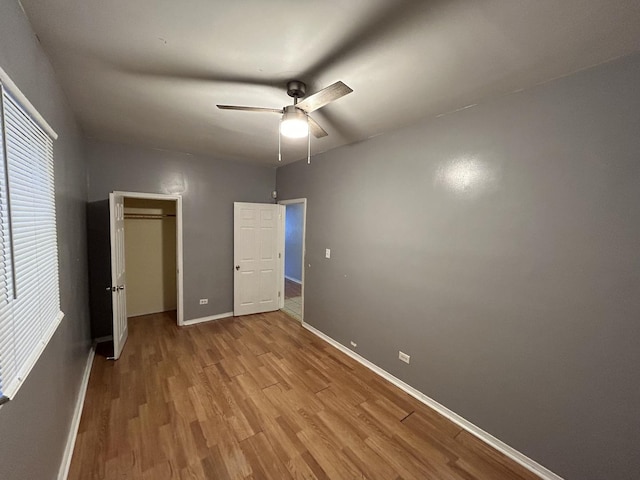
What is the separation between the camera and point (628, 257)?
138cm

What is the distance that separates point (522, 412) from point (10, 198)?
3056 millimetres

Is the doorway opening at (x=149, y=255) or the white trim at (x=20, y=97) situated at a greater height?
the white trim at (x=20, y=97)

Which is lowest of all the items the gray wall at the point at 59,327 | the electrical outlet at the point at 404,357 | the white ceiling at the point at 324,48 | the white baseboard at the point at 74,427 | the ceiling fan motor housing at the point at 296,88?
the white baseboard at the point at 74,427

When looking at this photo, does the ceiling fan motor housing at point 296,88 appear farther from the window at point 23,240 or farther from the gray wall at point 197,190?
the gray wall at point 197,190

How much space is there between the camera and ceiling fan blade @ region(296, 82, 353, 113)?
4.41 ft

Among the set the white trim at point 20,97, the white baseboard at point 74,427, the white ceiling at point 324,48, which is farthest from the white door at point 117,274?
the white trim at point 20,97

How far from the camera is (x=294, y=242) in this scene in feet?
22.9

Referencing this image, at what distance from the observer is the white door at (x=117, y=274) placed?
277cm

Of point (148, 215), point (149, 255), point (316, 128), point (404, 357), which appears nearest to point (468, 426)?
point (404, 357)

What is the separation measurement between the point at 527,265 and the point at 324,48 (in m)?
1.93

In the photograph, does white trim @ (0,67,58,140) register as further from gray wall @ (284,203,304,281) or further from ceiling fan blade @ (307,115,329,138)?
gray wall @ (284,203,304,281)

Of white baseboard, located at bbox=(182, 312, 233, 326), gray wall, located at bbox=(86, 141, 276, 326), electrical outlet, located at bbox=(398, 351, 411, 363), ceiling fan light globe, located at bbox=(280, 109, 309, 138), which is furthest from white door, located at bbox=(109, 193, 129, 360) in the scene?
electrical outlet, located at bbox=(398, 351, 411, 363)

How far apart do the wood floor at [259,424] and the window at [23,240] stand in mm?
1091

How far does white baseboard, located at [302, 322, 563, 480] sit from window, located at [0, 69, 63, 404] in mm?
2662
